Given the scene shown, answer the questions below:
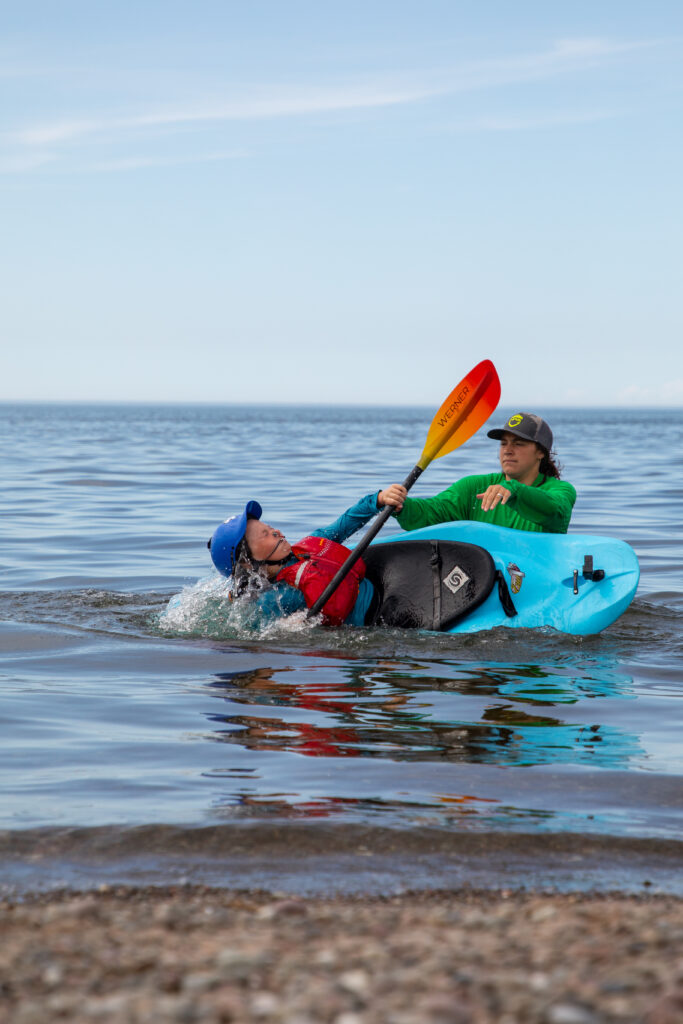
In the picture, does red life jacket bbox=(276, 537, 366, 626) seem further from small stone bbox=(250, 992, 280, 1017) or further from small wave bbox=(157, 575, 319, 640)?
small stone bbox=(250, 992, 280, 1017)

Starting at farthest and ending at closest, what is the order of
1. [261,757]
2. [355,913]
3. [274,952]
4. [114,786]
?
[261,757] < [114,786] < [355,913] < [274,952]

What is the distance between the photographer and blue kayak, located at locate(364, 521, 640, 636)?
675cm

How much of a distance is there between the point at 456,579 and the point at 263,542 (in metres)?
1.22

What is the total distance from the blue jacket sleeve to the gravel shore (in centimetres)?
387

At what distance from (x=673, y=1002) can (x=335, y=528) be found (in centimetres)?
494

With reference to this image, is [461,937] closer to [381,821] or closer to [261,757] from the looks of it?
[381,821]

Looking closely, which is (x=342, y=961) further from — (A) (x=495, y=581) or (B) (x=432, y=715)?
(A) (x=495, y=581)

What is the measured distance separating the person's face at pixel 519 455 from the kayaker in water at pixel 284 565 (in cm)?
84

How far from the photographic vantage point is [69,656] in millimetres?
6469

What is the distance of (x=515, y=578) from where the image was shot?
6.78m

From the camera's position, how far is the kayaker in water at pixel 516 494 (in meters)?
6.75

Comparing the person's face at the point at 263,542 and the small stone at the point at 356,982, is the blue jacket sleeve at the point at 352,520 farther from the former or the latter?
the small stone at the point at 356,982

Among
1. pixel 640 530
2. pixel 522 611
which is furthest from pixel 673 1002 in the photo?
pixel 640 530

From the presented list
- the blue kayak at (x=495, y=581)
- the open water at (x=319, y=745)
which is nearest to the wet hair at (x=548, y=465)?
the blue kayak at (x=495, y=581)
